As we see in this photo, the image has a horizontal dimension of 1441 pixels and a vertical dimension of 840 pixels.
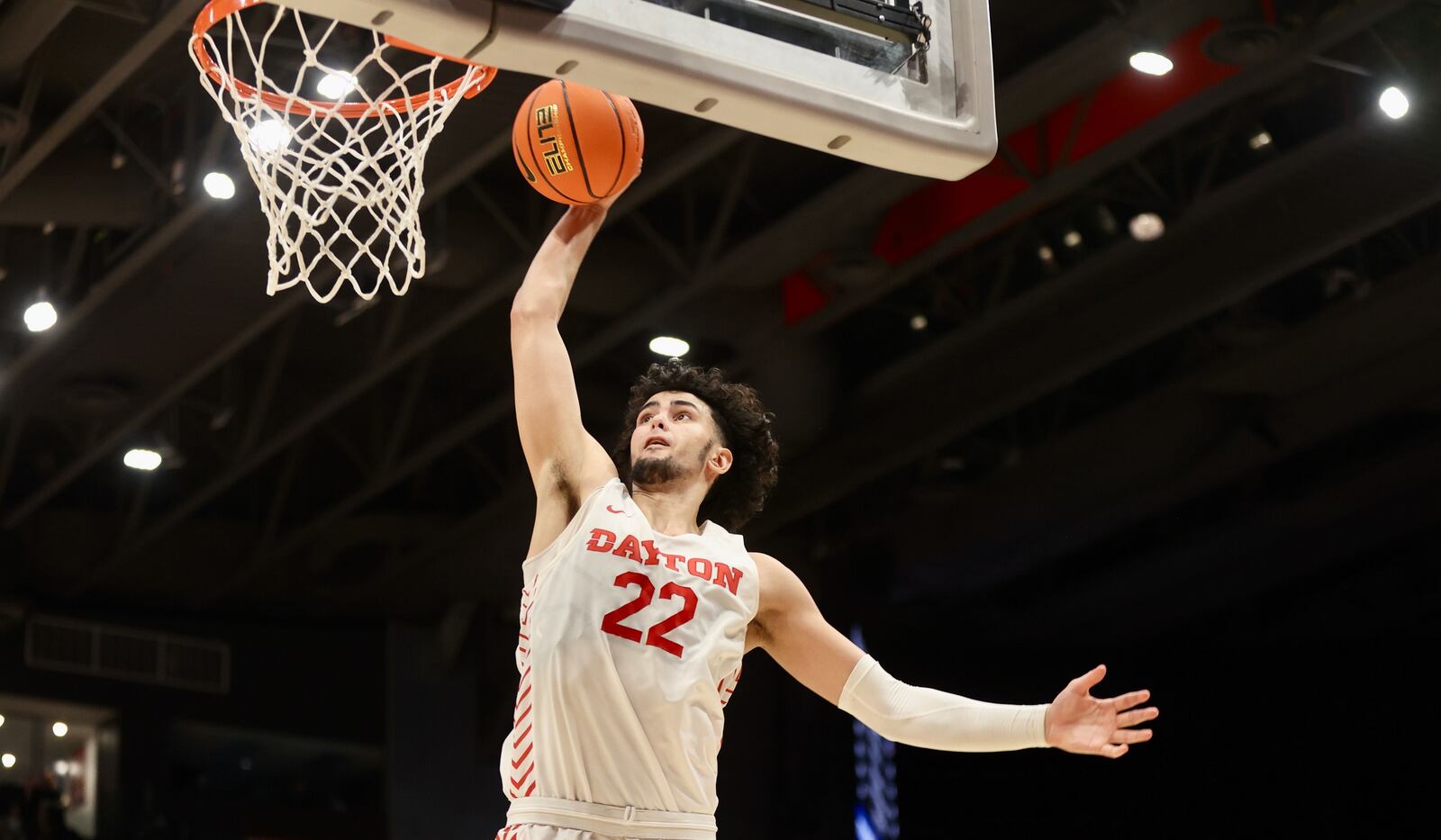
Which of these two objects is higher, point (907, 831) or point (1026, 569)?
point (1026, 569)

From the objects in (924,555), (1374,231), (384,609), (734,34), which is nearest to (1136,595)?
(924,555)

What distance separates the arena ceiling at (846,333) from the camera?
9.65m

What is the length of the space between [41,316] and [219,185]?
1.79m

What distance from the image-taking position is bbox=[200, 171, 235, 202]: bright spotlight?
364 inches

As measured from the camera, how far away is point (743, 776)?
49.3 ft

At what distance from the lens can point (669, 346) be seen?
11766mm

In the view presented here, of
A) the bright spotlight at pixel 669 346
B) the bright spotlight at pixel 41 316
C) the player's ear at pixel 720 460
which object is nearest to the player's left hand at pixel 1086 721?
the player's ear at pixel 720 460

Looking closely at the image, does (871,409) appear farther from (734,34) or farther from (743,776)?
(734,34)

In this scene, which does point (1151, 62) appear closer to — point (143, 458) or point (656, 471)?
point (656, 471)

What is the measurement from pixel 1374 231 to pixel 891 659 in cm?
576

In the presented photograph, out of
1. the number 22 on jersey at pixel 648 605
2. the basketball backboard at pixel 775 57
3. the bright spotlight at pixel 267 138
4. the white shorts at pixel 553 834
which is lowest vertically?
the white shorts at pixel 553 834

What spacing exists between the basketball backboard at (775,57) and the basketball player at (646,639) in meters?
0.68

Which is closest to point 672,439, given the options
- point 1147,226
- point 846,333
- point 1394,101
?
point 1394,101

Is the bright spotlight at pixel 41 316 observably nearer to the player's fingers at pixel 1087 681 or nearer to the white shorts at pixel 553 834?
the white shorts at pixel 553 834
